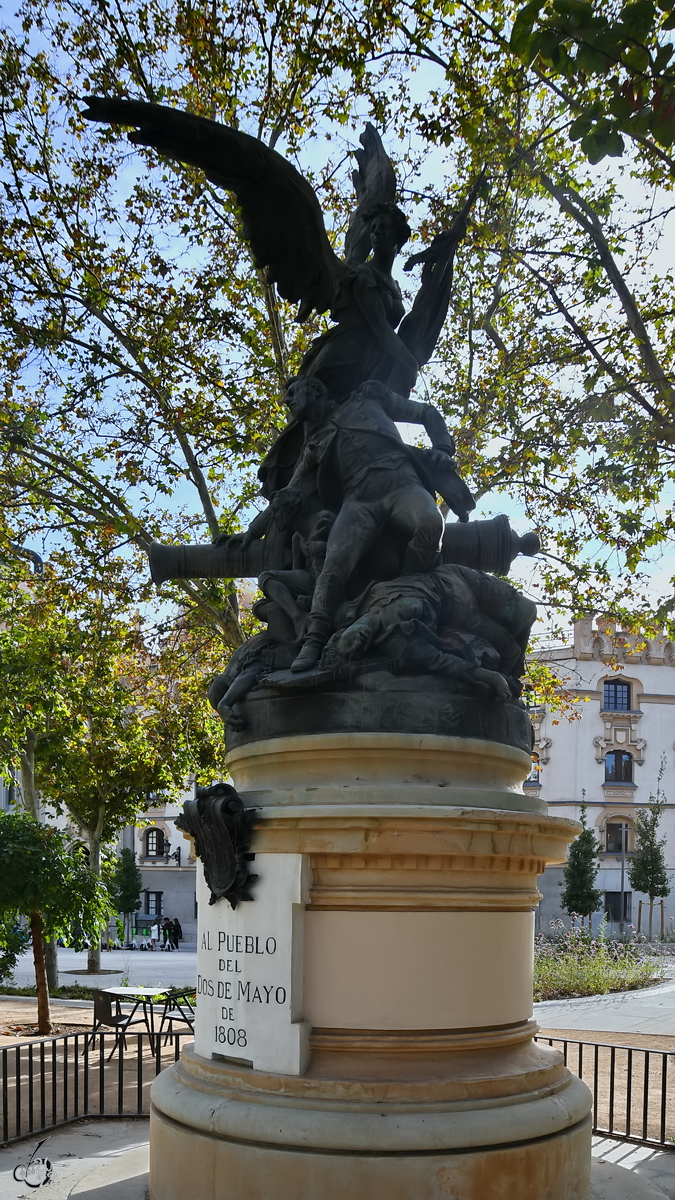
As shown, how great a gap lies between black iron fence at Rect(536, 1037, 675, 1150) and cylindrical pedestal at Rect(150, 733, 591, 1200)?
4369mm

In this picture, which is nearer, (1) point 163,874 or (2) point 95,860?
(2) point 95,860

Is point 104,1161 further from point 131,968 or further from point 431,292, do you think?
point 131,968

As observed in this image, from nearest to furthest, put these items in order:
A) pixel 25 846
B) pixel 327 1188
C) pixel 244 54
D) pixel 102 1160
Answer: pixel 327 1188 → pixel 102 1160 → pixel 244 54 → pixel 25 846

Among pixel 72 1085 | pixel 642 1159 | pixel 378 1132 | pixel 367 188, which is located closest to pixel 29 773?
pixel 72 1085

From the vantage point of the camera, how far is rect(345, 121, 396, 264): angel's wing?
22.2ft

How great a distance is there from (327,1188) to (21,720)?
15950 millimetres

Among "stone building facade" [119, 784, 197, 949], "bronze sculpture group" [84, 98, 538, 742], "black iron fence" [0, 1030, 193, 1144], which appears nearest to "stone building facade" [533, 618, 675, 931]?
"stone building facade" [119, 784, 197, 949]

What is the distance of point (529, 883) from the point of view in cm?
525

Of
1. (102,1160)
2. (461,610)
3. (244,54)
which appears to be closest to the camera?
(461,610)

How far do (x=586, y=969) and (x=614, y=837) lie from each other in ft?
89.4

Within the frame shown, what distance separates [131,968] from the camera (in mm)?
28438

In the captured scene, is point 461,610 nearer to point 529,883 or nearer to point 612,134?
point 529,883

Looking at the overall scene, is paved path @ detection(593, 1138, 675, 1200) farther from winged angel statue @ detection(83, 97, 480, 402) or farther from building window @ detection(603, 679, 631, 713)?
building window @ detection(603, 679, 631, 713)

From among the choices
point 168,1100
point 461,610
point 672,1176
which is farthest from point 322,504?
point 672,1176
